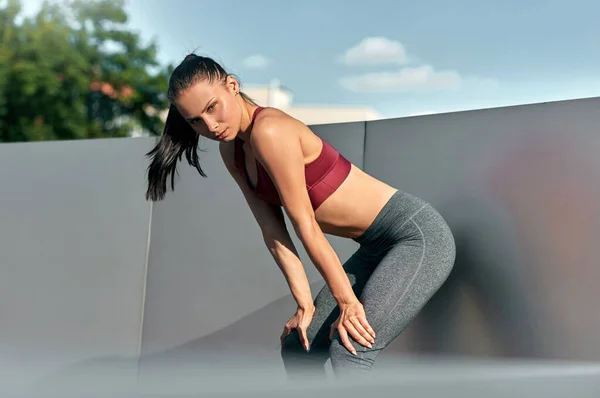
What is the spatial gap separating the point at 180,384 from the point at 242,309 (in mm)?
Result: 2733

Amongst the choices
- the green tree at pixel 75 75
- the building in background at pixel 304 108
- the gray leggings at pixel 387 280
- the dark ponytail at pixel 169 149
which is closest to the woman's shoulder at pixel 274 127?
the dark ponytail at pixel 169 149

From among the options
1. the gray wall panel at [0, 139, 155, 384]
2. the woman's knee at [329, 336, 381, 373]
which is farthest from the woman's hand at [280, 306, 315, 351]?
the gray wall panel at [0, 139, 155, 384]

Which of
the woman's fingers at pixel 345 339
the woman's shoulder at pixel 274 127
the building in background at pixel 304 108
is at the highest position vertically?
the woman's shoulder at pixel 274 127

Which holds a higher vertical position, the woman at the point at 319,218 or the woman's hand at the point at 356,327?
the woman at the point at 319,218

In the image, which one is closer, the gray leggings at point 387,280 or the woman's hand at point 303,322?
the gray leggings at point 387,280

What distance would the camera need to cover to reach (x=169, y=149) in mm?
2420

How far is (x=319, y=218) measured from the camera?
2.37 meters

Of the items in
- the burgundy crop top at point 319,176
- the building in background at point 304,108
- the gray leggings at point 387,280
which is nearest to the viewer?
the gray leggings at point 387,280

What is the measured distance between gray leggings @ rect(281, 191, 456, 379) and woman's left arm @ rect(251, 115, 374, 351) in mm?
58

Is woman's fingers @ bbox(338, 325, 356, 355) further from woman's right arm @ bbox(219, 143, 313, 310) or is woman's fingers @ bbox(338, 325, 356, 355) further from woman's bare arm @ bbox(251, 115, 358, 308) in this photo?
woman's right arm @ bbox(219, 143, 313, 310)

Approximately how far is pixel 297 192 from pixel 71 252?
2.90m

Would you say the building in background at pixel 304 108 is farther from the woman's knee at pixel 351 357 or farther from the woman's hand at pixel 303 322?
the woman's knee at pixel 351 357

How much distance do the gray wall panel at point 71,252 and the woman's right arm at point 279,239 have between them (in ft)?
6.48

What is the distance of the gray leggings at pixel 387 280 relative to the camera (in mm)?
2158
